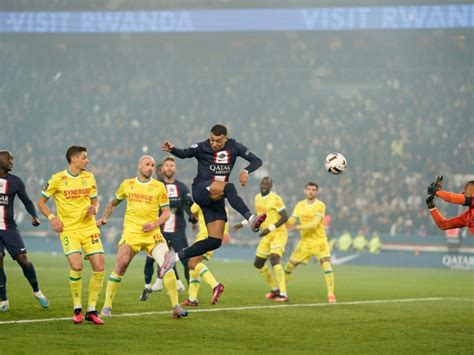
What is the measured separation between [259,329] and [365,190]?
26770 mm

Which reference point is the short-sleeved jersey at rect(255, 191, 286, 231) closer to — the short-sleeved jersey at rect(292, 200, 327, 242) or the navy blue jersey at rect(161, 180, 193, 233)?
the short-sleeved jersey at rect(292, 200, 327, 242)

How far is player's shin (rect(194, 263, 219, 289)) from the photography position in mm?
15211

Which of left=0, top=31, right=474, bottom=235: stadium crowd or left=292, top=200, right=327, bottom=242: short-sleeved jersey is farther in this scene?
left=0, top=31, right=474, bottom=235: stadium crowd

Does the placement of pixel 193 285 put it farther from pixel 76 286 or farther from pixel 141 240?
pixel 76 286

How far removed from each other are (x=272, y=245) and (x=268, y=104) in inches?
1043

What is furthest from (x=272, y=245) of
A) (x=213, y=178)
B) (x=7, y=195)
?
(x=7, y=195)

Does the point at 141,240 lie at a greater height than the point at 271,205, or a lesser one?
lesser

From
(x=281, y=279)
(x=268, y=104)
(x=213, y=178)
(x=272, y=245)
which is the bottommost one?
(x=281, y=279)

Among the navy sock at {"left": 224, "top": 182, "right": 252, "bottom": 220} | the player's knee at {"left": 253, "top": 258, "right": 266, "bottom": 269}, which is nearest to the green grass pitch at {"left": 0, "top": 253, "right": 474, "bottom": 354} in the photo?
the player's knee at {"left": 253, "top": 258, "right": 266, "bottom": 269}

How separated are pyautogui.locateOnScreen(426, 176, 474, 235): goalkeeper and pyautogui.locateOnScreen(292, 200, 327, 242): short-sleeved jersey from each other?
4532mm

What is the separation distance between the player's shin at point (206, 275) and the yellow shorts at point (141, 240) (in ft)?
7.14

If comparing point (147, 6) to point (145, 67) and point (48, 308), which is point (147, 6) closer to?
point (145, 67)

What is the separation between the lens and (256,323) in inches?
510

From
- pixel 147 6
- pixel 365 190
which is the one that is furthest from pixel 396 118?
pixel 147 6
